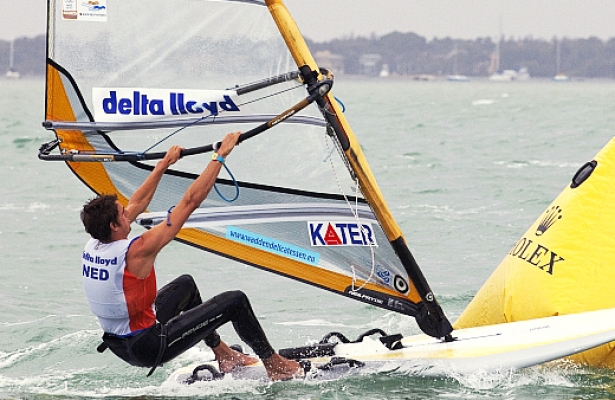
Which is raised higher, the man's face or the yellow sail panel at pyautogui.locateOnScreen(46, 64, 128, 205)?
the yellow sail panel at pyautogui.locateOnScreen(46, 64, 128, 205)

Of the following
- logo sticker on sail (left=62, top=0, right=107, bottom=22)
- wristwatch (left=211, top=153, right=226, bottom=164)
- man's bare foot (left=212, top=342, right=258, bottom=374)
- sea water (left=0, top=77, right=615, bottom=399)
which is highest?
logo sticker on sail (left=62, top=0, right=107, bottom=22)

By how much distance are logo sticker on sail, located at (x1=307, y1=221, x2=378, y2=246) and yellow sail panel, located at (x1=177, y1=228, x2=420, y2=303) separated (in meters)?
0.15

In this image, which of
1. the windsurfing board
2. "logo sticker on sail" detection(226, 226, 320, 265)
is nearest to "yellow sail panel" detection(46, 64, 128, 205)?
"logo sticker on sail" detection(226, 226, 320, 265)

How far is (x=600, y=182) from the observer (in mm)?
5211

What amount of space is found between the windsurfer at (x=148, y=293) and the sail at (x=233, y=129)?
1.01ft

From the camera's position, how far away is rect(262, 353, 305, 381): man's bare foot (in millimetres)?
4762

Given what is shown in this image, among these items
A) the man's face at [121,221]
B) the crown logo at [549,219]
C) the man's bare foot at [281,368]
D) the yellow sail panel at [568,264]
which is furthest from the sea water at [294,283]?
the man's face at [121,221]

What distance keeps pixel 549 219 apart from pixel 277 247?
158 cm

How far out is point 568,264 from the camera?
199 inches

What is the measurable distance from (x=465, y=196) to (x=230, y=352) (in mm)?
8479

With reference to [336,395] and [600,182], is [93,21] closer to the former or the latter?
[336,395]

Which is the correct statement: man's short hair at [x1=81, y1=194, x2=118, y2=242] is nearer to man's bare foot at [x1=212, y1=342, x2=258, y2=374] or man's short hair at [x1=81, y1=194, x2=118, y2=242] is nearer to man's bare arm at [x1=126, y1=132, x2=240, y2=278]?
man's bare arm at [x1=126, y1=132, x2=240, y2=278]

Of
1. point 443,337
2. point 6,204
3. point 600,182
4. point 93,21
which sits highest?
point 93,21

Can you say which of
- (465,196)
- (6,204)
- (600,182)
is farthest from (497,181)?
(600,182)
